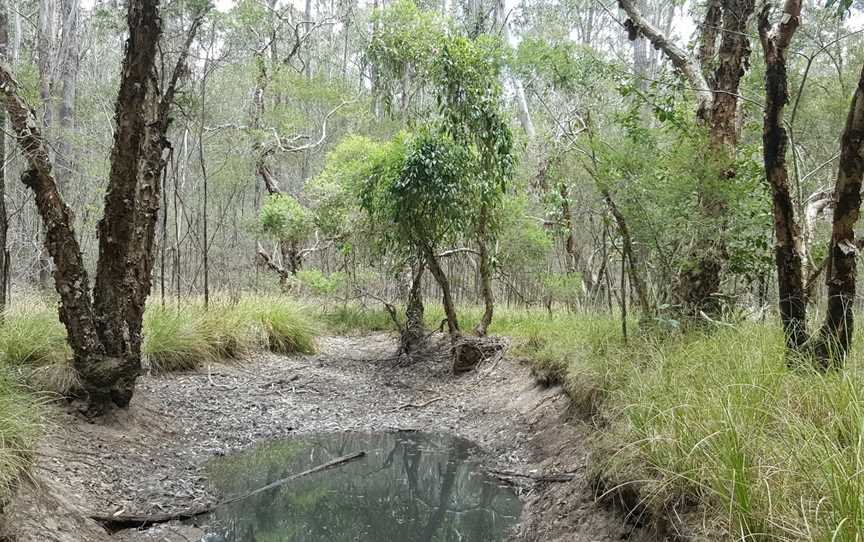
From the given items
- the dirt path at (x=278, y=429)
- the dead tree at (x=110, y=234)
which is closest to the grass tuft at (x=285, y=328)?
the dirt path at (x=278, y=429)

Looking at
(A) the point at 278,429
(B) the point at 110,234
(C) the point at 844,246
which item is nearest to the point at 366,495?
(A) the point at 278,429

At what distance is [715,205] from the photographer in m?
4.41

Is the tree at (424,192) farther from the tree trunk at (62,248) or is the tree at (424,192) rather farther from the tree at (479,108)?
the tree trunk at (62,248)

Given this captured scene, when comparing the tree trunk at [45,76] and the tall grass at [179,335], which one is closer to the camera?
the tall grass at [179,335]

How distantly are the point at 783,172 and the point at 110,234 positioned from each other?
4546 millimetres

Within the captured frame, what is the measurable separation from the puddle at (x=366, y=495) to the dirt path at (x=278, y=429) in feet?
0.69

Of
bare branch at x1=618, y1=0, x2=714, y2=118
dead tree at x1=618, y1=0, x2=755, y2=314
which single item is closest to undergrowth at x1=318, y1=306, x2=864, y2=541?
dead tree at x1=618, y1=0, x2=755, y2=314

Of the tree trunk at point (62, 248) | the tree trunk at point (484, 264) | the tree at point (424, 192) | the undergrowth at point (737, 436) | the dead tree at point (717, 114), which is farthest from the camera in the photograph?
the tree trunk at point (484, 264)

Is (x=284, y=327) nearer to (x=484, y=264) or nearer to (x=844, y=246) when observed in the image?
(x=484, y=264)

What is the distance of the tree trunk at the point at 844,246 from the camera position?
2.69 m

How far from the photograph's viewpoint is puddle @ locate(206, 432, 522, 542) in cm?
371

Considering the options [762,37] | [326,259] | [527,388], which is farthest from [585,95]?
[326,259]

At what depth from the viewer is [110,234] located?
4277mm

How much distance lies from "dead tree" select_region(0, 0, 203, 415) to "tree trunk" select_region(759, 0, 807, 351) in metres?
4.21
